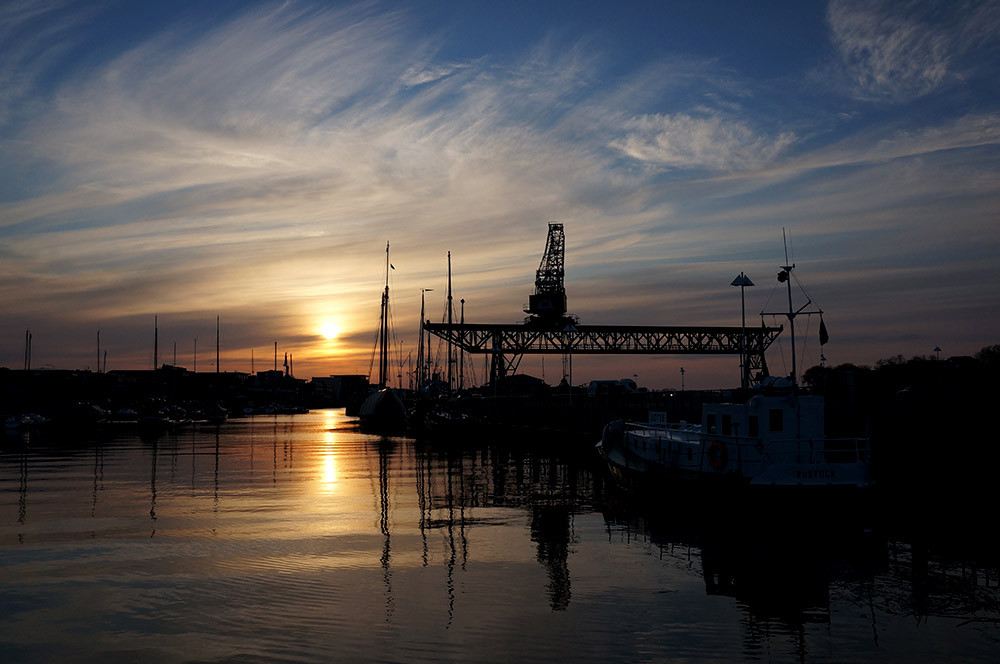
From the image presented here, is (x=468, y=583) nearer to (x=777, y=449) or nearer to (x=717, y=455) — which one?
(x=717, y=455)

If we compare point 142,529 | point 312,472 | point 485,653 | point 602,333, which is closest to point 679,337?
point 602,333

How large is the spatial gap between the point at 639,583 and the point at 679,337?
129429 millimetres

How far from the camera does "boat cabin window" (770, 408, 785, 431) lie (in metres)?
29.8

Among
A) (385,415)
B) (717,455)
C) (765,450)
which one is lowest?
(385,415)

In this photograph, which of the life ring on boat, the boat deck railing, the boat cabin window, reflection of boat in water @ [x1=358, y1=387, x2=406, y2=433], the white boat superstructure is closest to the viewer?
the white boat superstructure

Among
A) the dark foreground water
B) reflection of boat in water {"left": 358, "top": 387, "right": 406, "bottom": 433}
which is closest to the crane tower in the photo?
reflection of boat in water {"left": 358, "top": 387, "right": 406, "bottom": 433}

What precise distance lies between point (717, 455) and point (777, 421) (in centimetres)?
261

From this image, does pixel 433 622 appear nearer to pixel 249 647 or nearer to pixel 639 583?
pixel 249 647

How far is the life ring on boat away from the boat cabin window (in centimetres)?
203

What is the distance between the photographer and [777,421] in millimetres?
29844

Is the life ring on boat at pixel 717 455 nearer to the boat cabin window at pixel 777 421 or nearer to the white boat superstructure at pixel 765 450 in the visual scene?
the white boat superstructure at pixel 765 450

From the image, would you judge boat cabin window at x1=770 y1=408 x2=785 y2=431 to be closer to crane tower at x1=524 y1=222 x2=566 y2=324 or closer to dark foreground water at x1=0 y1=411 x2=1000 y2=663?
dark foreground water at x1=0 y1=411 x2=1000 y2=663

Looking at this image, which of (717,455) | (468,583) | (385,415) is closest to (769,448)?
(717,455)

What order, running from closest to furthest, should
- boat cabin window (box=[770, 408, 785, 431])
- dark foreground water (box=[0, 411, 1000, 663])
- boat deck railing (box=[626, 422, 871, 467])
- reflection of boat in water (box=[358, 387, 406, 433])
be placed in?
dark foreground water (box=[0, 411, 1000, 663]), boat deck railing (box=[626, 422, 871, 467]), boat cabin window (box=[770, 408, 785, 431]), reflection of boat in water (box=[358, 387, 406, 433])
